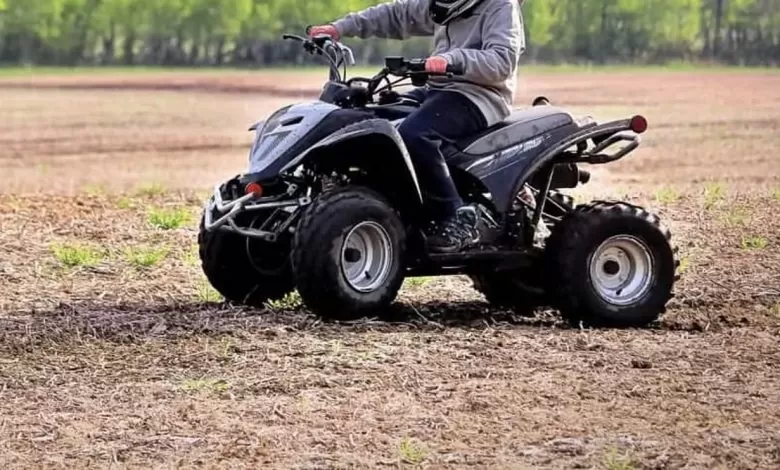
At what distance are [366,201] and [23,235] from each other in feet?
15.5

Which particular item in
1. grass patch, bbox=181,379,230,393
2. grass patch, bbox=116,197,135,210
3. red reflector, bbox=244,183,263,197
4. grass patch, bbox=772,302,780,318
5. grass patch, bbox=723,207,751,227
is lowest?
grass patch, bbox=116,197,135,210

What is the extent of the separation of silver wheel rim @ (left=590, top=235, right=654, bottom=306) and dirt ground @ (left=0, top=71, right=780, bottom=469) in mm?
275

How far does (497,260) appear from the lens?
344 inches

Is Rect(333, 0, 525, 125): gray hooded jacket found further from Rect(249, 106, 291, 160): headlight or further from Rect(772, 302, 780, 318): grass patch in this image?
Rect(772, 302, 780, 318): grass patch

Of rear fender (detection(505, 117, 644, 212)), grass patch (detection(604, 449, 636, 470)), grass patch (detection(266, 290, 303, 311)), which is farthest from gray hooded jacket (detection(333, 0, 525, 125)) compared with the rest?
grass patch (detection(604, 449, 636, 470))

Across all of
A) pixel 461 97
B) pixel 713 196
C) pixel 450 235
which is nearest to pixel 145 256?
pixel 450 235

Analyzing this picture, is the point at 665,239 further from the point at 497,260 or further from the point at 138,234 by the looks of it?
the point at 138,234

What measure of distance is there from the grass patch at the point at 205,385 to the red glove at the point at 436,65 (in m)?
2.00

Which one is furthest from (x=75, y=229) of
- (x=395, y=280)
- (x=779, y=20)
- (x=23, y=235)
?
(x=779, y=20)

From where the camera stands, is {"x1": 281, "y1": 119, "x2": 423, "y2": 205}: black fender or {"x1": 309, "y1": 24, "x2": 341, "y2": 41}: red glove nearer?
{"x1": 281, "y1": 119, "x2": 423, "y2": 205}: black fender

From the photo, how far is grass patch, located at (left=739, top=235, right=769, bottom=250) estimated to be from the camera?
11.8 m

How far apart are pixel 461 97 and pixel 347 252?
1.03 meters

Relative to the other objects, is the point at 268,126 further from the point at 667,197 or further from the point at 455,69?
the point at 667,197

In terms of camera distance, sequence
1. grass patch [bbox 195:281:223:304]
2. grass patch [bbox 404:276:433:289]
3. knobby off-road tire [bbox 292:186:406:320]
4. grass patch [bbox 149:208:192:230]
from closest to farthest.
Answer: knobby off-road tire [bbox 292:186:406:320], grass patch [bbox 195:281:223:304], grass patch [bbox 404:276:433:289], grass patch [bbox 149:208:192:230]
